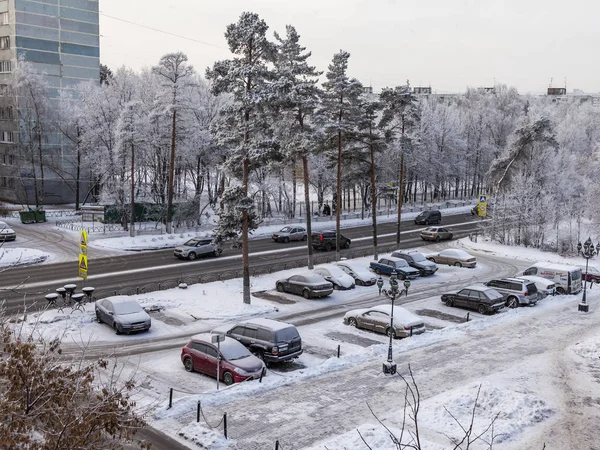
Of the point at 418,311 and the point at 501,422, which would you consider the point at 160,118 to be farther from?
the point at 501,422

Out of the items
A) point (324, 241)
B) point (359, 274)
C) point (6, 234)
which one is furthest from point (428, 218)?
point (6, 234)

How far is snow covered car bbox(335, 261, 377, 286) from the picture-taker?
36500mm

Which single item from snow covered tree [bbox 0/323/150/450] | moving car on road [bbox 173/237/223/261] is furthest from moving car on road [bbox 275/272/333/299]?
snow covered tree [bbox 0/323/150/450]

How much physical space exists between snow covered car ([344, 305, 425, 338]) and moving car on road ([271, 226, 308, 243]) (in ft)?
84.7

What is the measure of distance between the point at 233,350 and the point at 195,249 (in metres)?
24.1

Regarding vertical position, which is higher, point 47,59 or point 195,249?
point 47,59

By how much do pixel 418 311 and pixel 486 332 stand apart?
479 centimetres

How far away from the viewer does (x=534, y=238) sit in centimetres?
5288

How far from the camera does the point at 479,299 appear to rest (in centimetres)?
3100

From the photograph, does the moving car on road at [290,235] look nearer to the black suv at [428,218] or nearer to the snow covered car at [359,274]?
the snow covered car at [359,274]

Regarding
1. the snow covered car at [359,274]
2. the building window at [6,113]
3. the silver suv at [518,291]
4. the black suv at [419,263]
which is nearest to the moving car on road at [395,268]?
the black suv at [419,263]

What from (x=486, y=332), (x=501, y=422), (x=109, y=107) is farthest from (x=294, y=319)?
(x=109, y=107)

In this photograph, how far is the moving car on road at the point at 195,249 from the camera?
43.6m

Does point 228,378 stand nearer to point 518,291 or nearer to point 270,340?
point 270,340
